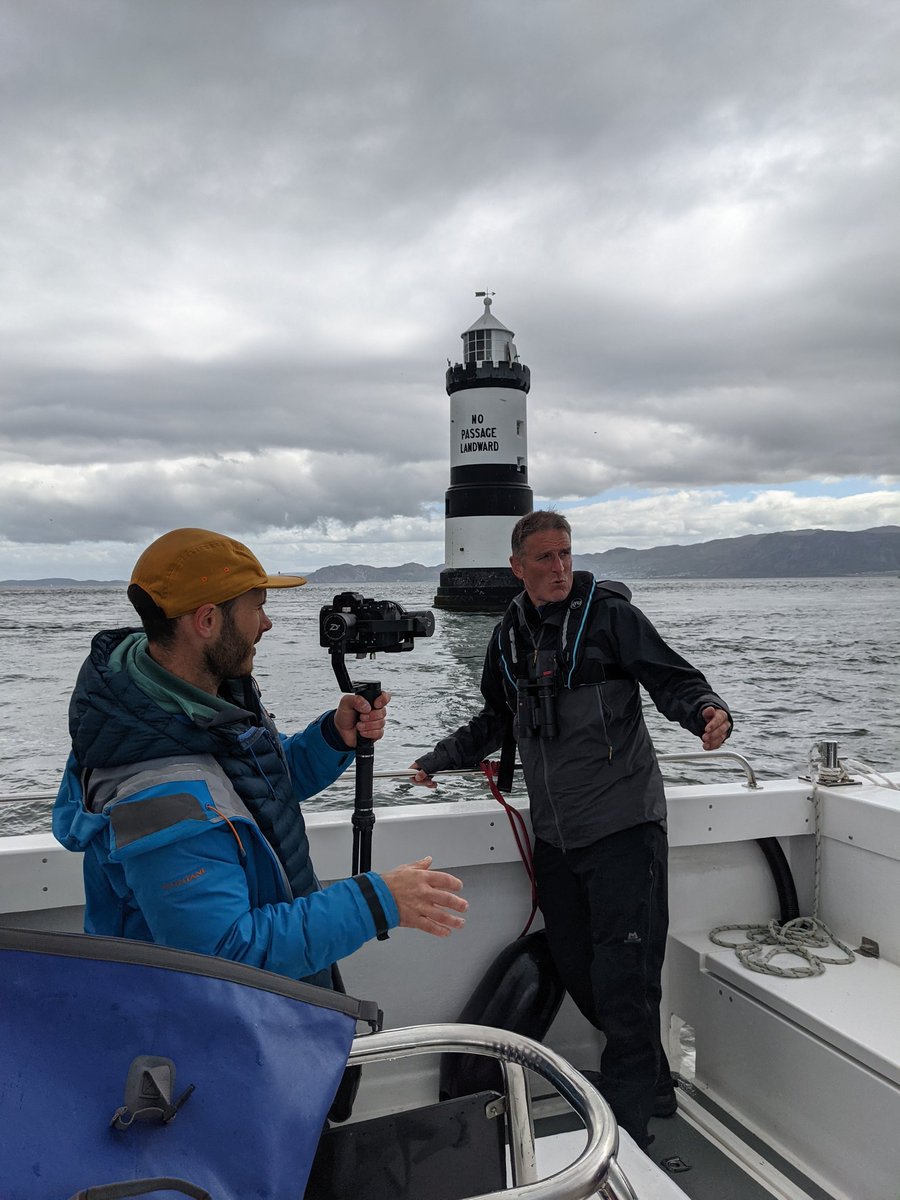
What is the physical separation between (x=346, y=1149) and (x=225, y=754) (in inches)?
27.0

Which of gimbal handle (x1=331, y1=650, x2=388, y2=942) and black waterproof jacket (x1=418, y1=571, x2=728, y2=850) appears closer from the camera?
gimbal handle (x1=331, y1=650, x2=388, y2=942)

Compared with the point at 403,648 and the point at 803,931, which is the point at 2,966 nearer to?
the point at 403,648

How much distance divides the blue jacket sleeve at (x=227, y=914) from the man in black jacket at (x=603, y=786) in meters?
1.30

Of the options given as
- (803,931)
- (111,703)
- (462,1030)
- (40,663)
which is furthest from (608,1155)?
(40,663)

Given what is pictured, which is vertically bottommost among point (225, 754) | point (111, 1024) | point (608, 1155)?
point (608, 1155)

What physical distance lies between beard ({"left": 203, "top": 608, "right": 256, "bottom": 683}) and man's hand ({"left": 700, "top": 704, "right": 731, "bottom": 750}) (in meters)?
1.39

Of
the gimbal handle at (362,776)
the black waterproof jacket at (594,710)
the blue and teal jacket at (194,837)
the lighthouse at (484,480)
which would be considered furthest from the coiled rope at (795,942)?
the lighthouse at (484,480)

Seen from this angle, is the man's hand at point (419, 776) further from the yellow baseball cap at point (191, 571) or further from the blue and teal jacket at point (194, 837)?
the yellow baseball cap at point (191, 571)

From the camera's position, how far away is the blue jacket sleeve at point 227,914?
4.23 feet

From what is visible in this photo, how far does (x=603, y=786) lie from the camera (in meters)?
2.56

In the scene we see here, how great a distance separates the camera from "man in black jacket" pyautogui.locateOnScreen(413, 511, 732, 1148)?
2455 mm

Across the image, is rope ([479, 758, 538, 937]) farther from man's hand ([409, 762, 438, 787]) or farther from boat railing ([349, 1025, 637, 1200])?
boat railing ([349, 1025, 637, 1200])

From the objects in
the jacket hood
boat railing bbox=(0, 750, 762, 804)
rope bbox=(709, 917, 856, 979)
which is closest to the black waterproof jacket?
boat railing bbox=(0, 750, 762, 804)

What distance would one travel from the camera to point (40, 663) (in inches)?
764
